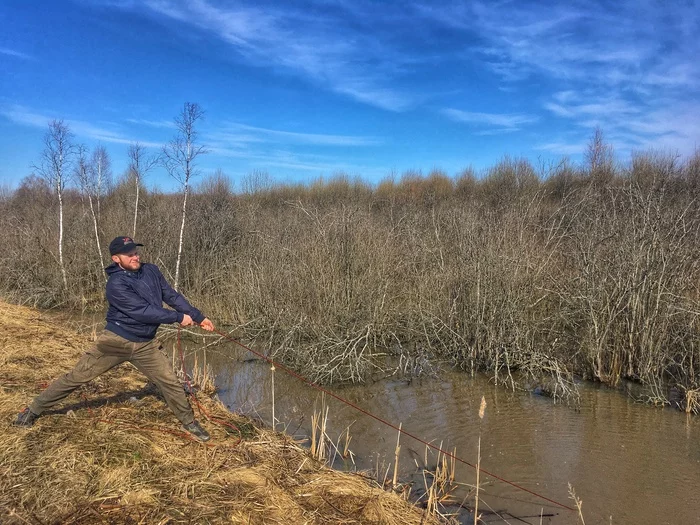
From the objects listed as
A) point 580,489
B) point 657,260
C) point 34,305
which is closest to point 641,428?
point 580,489

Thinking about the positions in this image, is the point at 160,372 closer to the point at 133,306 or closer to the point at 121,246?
the point at 133,306

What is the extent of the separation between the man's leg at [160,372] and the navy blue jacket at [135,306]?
11cm

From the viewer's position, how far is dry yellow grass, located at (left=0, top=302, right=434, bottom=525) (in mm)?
3234

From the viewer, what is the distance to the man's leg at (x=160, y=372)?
411 centimetres

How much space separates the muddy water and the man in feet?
7.31

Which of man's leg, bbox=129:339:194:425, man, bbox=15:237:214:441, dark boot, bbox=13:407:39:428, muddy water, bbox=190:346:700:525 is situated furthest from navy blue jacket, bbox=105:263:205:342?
muddy water, bbox=190:346:700:525

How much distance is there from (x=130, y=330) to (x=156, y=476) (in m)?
1.19

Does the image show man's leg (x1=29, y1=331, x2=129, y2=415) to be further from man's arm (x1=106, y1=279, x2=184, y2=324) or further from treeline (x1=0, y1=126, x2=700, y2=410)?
treeline (x1=0, y1=126, x2=700, y2=410)

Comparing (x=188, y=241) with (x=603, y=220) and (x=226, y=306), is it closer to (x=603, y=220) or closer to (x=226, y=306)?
(x=226, y=306)

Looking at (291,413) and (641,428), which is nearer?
(641,428)

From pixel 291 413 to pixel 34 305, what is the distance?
9713 millimetres

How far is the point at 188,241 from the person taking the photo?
14.5 meters

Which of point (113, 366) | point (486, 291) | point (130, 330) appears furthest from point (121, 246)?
point (486, 291)

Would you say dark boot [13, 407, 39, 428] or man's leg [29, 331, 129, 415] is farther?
dark boot [13, 407, 39, 428]
